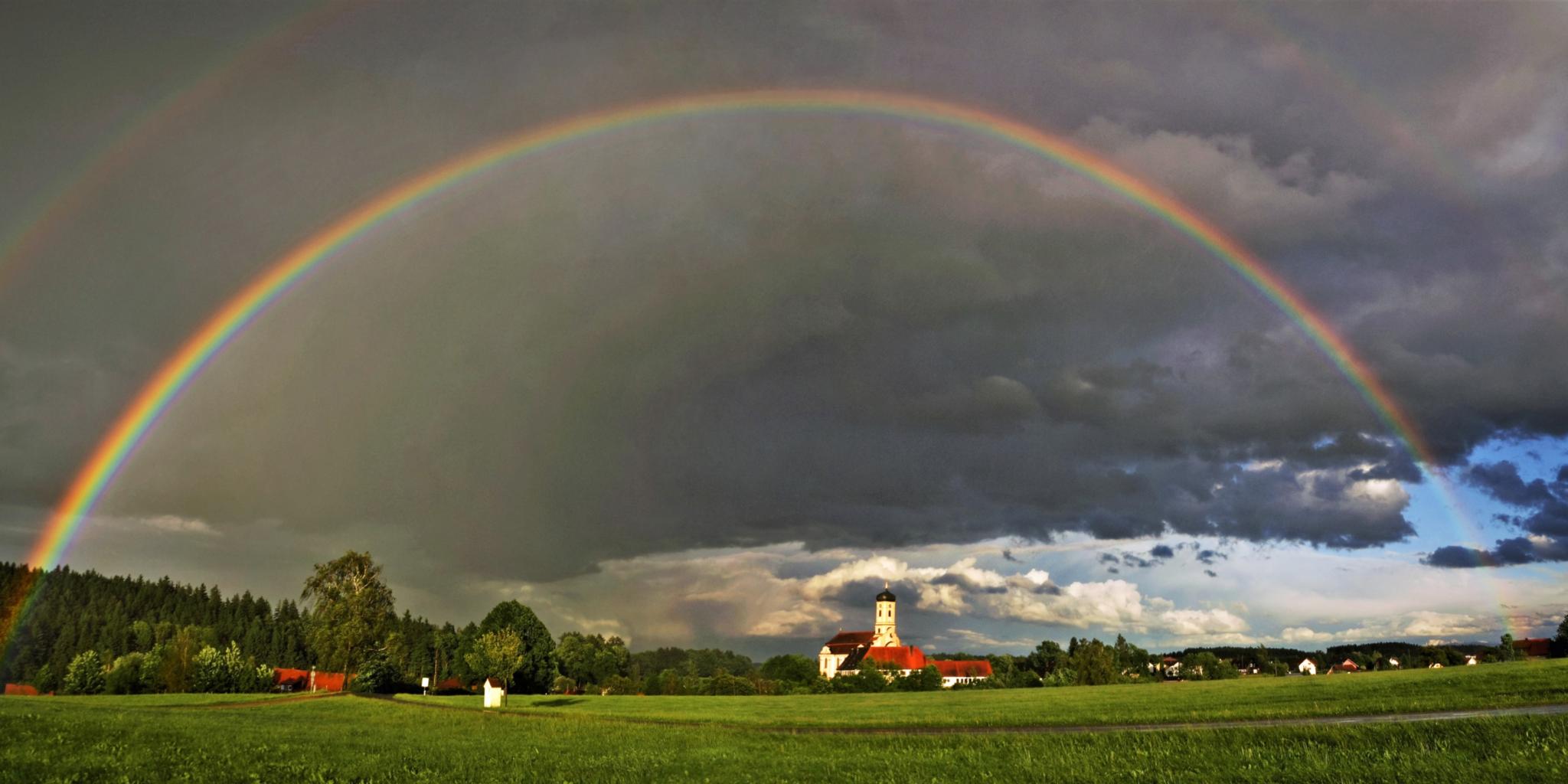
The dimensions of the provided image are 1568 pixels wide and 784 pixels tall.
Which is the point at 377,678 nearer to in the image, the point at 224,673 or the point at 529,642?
the point at 224,673

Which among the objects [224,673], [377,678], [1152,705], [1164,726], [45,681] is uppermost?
[1164,726]

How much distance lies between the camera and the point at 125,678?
97938mm

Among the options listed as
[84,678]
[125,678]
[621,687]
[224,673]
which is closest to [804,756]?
[224,673]

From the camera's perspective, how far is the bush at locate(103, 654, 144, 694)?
97812mm

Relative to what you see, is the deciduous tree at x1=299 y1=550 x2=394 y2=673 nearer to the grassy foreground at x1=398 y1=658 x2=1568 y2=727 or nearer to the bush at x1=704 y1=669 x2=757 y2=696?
the grassy foreground at x1=398 y1=658 x2=1568 y2=727

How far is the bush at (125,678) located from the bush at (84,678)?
5.12 m

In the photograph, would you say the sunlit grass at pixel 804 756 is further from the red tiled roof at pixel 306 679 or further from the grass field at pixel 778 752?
the red tiled roof at pixel 306 679

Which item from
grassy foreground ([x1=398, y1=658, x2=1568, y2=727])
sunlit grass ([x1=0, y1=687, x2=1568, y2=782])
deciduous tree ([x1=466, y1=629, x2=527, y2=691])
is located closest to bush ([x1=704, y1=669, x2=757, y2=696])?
deciduous tree ([x1=466, y1=629, x2=527, y2=691])

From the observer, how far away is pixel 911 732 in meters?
31.9

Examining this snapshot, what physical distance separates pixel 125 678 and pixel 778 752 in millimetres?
102847

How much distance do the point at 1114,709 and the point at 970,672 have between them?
160167 millimetres

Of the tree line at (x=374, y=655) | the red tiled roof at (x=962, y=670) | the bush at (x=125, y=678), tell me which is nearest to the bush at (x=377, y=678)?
the tree line at (x=374, y=655)

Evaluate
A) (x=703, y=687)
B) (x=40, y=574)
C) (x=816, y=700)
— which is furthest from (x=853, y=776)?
(x=40, y=574)

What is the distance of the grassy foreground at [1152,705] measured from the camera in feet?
111
